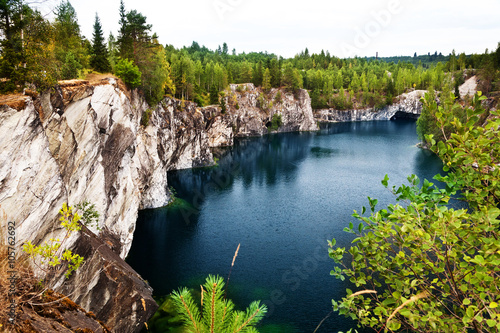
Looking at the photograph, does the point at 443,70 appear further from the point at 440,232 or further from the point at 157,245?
the point at 440,232

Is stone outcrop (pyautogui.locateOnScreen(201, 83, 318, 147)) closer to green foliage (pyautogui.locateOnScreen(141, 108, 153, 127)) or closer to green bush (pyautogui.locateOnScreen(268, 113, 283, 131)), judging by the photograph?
green bush (pyautogui.locateOnScreen(268, 113, 283, 131))

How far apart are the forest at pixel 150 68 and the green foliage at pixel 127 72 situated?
11cm

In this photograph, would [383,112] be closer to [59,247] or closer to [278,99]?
[278,99]

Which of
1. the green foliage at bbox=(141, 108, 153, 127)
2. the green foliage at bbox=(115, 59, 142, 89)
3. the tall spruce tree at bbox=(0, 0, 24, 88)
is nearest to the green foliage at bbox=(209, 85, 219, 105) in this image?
the green foliage at bbox=(141, 108, 153, 127)

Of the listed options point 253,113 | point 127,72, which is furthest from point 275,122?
point 127,72

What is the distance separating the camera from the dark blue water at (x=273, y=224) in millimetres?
25750

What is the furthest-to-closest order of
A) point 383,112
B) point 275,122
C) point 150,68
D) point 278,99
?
1. point 383,112
2. point 278,99
3. point 275,122
4. point 150,68

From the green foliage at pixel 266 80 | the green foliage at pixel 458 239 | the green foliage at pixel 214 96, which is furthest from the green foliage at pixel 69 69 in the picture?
the green foliage at pixel 266 80

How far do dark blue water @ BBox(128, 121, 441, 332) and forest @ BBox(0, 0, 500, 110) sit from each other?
683 inches

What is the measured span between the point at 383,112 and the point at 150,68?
11905cm

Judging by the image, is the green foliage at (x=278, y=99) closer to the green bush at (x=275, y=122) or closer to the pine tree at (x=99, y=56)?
the green bush at (x=275, y=122)

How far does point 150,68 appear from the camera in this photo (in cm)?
4344

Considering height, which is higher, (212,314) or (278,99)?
(278,99)

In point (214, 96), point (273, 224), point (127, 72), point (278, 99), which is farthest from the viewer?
point (278, 99)
